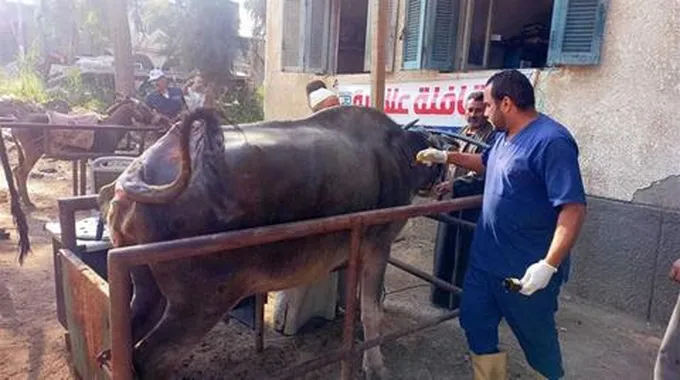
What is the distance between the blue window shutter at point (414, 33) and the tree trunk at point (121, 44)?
30.3ft

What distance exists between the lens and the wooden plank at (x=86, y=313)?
1876 mm

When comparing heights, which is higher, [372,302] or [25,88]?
[25,88]

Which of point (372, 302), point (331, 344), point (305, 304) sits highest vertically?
point (372, 302)

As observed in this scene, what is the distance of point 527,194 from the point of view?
2.30 metres

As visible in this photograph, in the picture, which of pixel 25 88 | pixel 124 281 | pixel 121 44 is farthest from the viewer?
pixel 25 88

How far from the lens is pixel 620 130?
4363 mm

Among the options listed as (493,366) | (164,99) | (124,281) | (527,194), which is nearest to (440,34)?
(527,194)

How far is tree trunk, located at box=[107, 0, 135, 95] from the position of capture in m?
12.6

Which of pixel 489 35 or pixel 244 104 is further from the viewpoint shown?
pixel 244 104

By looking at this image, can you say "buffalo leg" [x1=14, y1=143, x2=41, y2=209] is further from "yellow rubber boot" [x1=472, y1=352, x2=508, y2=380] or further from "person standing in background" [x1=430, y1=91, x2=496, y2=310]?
"yellow rubber boot" [x1=472, y1=352, x2=508, y2=380]

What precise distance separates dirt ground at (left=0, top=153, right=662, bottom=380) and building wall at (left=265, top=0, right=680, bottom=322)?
0.34 meters

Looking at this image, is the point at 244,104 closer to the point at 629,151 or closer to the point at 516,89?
the point at 629,151

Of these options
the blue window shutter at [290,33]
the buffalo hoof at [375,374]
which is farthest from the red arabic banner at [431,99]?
the buffalo hoof at [375,374]

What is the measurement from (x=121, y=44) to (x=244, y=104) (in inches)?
245
